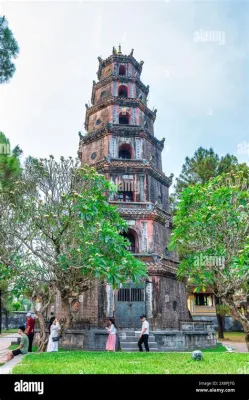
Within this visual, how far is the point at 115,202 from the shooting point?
2155 centimetres

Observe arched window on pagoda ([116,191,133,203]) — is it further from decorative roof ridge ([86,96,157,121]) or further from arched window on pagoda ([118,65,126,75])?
arched window on pagoda ([118,65,126,75])

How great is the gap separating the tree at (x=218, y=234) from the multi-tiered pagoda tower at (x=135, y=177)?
22.1ft

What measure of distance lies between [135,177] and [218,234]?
10.5 m

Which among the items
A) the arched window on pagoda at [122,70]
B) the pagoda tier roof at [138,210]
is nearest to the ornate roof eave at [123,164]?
the pagoda tier roof at [138,210]

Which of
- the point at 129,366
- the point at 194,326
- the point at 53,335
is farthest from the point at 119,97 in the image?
the point at 129,366

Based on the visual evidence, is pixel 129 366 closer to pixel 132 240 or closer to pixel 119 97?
pixel 132 240

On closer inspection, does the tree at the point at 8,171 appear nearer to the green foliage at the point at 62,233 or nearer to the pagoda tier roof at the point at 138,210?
the green foliage at the point at 62,233

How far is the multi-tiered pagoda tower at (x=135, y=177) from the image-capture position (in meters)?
19.8

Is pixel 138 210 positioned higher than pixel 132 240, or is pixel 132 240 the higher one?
pixel 138 210

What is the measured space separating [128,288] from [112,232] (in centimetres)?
865

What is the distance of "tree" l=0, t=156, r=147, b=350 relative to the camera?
12758mm

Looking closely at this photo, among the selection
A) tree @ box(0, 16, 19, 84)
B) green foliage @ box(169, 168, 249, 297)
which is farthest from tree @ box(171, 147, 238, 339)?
tree @ box(0, 16, 19, 84)

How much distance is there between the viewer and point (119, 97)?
24.8m
